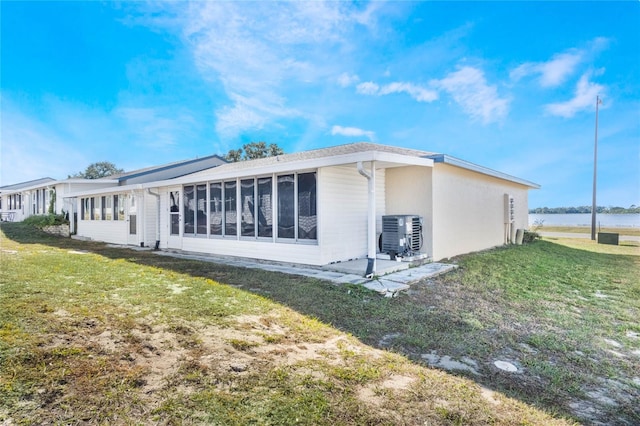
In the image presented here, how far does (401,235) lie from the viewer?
778cm

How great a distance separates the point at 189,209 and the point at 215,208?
1.45m

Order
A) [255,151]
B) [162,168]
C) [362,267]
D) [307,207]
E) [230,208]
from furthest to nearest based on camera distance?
1. [255,151]
2. [162,168]
3. [230,208]
4. [307,207]
5. [362,267]

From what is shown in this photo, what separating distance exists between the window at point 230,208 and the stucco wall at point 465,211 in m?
5.31

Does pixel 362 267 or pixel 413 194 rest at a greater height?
pixel 413 194

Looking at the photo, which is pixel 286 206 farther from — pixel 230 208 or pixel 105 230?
pixel 105 230

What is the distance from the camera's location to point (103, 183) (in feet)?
59.9

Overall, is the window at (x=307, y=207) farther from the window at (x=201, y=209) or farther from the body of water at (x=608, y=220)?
the body of water at (x=608, y=220)

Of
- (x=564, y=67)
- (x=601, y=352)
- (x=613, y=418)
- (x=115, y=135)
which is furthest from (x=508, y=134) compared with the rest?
(x=115, y=135)

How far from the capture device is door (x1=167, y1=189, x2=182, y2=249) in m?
10.7

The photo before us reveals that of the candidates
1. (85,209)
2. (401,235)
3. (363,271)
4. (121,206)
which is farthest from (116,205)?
(401,235)

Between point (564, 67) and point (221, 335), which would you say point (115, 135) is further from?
point (564, 67)

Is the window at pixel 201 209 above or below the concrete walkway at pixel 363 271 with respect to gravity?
above

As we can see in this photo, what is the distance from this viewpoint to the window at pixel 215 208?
9227 mm

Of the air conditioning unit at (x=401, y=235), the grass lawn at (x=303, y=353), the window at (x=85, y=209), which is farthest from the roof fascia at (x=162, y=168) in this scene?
the air conditioning unit at (x=401, y=235)
